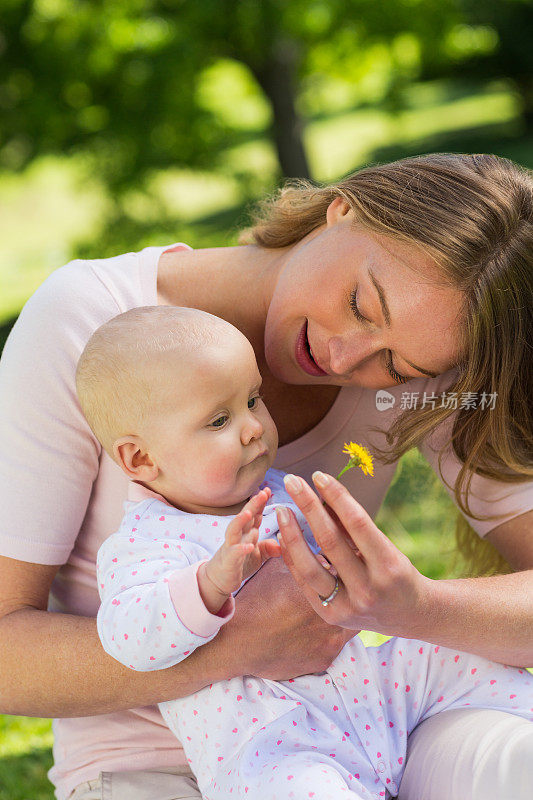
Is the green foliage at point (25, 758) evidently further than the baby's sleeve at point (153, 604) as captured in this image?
Yes

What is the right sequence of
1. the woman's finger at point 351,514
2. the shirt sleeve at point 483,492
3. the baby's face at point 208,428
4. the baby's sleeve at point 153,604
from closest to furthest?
the woman's finger at point 351,514 → the baby's sleeve at point 153,604 → the baby's face at point 208,428 → the shirt sleeve at point 483,492

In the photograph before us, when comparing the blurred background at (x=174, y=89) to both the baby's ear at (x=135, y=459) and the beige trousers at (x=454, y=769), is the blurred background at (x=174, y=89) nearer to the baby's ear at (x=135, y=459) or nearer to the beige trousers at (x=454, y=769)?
the beige trousers at (x=454, y=769)

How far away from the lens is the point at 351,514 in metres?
1.48

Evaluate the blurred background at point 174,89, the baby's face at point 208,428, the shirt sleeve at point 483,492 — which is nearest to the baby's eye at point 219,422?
the baby's face at point 208,428

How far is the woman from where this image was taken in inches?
72.7

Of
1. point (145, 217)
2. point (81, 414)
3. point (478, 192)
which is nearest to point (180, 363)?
point (81, 414)

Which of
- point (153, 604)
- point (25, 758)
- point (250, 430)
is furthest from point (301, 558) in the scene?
point (25, 758)

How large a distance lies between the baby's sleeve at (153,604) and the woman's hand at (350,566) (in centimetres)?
19

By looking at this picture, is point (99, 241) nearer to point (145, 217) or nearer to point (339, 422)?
point (145, 217)

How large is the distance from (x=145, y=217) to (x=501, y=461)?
24.4ft

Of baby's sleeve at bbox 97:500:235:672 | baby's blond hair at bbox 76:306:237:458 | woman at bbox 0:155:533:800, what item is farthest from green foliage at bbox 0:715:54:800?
baby's blond hair at bbox 76:306:237:458

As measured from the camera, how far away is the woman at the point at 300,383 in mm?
1847

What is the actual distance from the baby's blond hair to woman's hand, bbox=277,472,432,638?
0.44m

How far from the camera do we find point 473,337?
2041 millimetres
